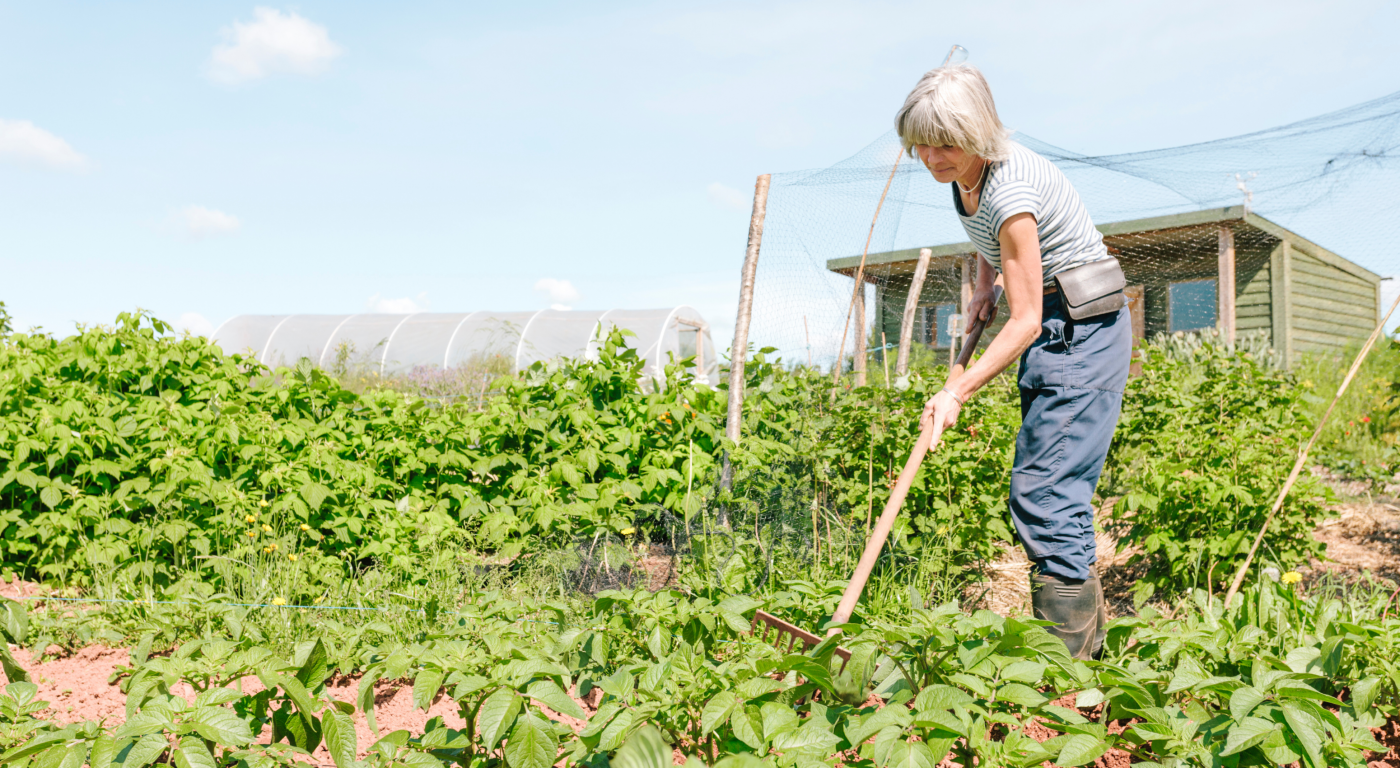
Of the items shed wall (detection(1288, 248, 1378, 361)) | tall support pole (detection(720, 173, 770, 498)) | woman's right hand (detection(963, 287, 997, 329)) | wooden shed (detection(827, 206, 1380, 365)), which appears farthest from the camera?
shed wall (detection(1288, 248, 1378, 361))

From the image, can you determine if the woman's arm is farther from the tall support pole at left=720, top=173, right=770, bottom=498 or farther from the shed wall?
the shed wall

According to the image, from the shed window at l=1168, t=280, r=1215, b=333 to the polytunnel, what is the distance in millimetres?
6697

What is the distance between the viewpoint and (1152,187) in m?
6.49

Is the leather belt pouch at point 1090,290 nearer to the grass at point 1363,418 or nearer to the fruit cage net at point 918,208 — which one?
the fruit cage net at point 918,208

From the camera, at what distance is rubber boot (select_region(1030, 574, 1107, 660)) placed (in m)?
2.16

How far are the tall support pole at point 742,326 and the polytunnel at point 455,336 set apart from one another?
30.3 ft

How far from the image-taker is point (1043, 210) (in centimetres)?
212

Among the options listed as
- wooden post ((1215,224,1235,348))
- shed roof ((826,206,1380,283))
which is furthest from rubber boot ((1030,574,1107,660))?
wooden post ((1215,224,1235,348))

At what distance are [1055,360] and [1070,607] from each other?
2.02ft

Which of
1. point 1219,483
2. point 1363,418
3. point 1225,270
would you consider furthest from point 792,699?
point 1225,270

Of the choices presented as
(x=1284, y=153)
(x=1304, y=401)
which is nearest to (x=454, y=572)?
(x=1304, y=401)

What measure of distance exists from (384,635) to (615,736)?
1.47 m

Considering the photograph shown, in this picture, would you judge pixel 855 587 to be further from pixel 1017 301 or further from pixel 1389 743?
pixel 1389 743

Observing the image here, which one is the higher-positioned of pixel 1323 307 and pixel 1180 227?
pixel 1180 227
